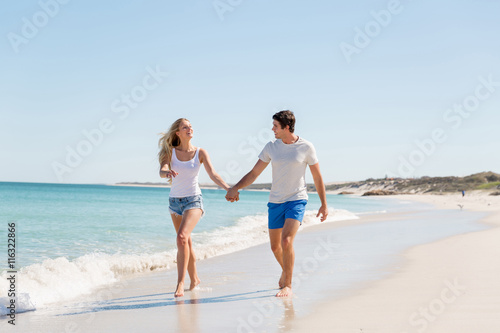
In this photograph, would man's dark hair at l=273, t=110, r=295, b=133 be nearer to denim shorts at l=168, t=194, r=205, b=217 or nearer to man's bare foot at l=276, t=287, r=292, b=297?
denim shorts at l=168, t=194, r=205, b=217

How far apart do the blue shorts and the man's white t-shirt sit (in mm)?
57

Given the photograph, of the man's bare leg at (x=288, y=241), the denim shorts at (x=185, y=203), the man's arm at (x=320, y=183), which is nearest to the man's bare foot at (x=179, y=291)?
the denim shorts at (x=185, y=203)

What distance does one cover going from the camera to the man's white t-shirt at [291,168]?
5.23 meters

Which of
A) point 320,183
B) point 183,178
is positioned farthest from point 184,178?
point 320,183

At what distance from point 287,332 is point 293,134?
2350 mm

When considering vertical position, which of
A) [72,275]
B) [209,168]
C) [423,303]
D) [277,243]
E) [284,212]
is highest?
[209,168]

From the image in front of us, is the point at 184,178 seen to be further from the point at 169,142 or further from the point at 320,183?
the point at 320,183

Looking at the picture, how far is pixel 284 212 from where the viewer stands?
5.30 meters

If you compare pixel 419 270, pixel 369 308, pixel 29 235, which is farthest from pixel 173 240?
pixel 369 308

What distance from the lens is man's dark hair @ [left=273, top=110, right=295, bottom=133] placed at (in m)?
5.26

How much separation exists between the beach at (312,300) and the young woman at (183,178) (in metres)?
0.58

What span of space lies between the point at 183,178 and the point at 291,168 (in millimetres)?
1286

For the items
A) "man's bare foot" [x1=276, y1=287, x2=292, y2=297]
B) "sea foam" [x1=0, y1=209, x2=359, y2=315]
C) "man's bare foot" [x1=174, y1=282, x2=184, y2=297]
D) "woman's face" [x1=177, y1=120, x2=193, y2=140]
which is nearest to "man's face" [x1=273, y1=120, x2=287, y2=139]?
"woman's face" [x1=177, y1=120, x2=193, y2=140]

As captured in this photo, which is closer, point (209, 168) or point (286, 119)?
point (286, 119)
